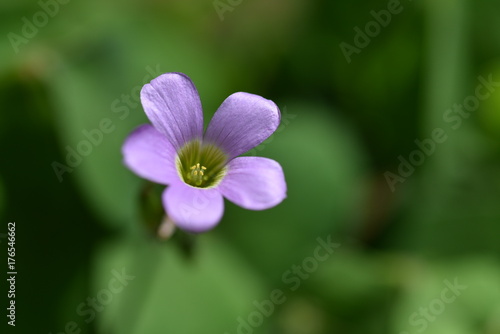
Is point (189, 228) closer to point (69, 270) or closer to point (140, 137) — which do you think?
point (140, 137)

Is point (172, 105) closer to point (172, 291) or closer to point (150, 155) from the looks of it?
point (150, 155)

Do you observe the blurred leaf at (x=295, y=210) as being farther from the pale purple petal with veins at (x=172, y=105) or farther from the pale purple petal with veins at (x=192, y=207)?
the pale purple petal with veins at (x=192, y=207)

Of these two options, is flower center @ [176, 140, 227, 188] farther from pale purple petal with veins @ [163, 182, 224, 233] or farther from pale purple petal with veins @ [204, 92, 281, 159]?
pale purple petal with veins @ [163, 182, 224, 233]

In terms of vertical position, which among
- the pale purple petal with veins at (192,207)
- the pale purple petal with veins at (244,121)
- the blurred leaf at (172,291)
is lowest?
the blurred leaf at (172,291)

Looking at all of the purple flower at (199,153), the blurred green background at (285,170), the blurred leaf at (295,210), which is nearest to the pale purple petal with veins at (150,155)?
the purple flower at (199,153)

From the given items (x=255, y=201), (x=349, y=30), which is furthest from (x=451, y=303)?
(x=255, y=201)
